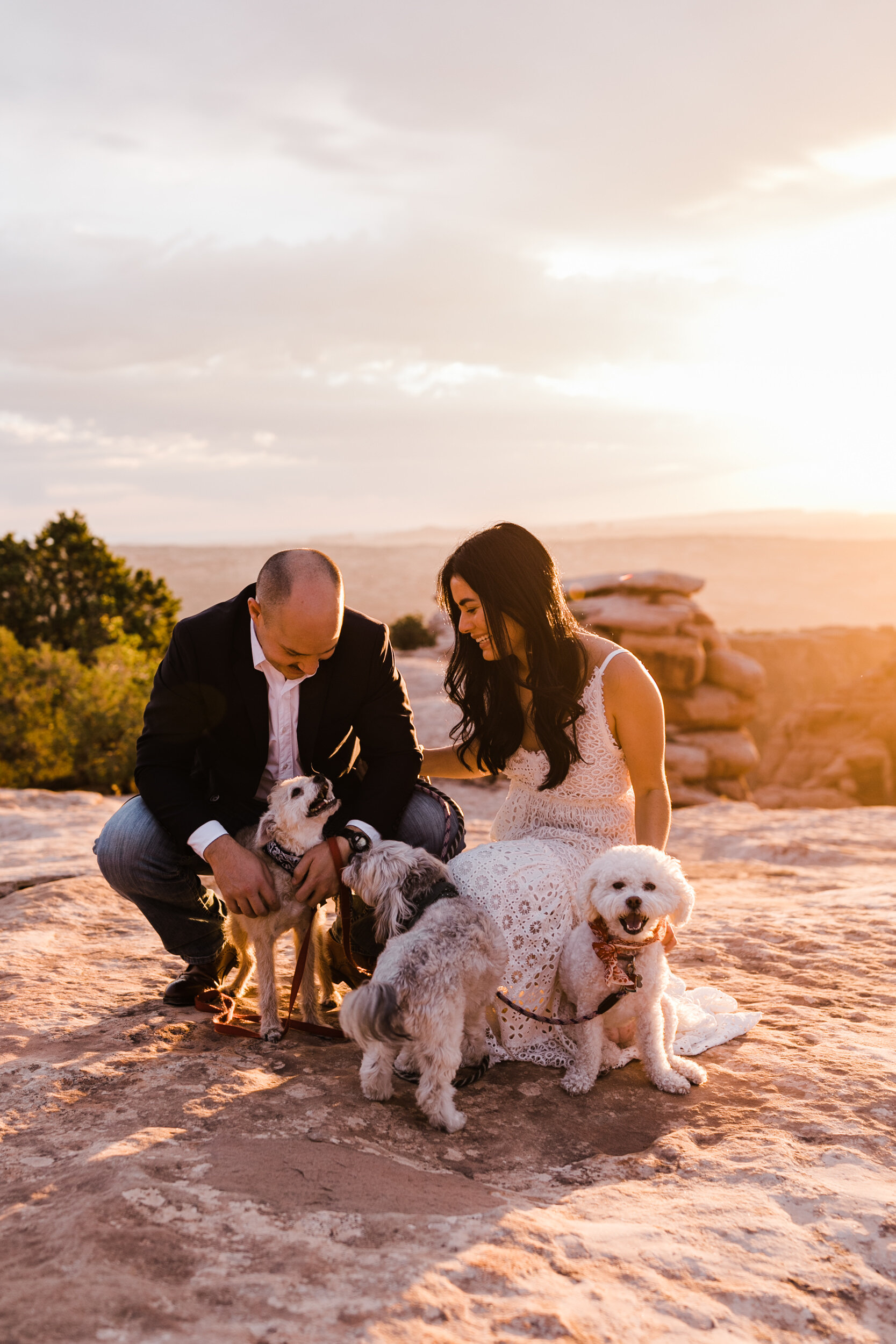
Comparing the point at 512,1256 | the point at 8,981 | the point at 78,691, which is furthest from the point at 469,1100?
the point at 78,691

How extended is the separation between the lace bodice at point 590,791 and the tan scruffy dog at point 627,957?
659 mm

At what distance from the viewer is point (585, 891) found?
371cm

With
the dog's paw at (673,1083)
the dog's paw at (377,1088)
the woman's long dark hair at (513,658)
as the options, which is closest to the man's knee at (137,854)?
the dog's paw at (377,1088)

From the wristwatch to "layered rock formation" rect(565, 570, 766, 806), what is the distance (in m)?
15.7

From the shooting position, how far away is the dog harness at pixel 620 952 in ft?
12.1

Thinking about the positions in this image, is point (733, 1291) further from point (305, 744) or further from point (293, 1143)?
point (305, 744)

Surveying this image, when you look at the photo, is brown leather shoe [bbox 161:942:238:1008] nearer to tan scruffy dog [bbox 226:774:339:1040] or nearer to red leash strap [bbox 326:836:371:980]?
tan scruffy dog [bbox 226:774:339:1040]

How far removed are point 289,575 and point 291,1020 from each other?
196 cm

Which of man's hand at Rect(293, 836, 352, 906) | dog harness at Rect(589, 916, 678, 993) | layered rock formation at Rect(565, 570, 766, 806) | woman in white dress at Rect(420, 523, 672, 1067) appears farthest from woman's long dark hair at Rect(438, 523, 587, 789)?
layered rock formation at Rect(565, 570, 766, 806)

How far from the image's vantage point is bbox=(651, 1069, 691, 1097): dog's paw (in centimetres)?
373

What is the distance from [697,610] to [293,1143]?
19.0 metres

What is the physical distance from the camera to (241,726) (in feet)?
14.1

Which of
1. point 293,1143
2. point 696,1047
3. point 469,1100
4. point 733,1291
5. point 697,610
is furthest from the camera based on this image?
point 697,610

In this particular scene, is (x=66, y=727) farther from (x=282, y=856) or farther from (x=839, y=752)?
(x=839, y=752)
